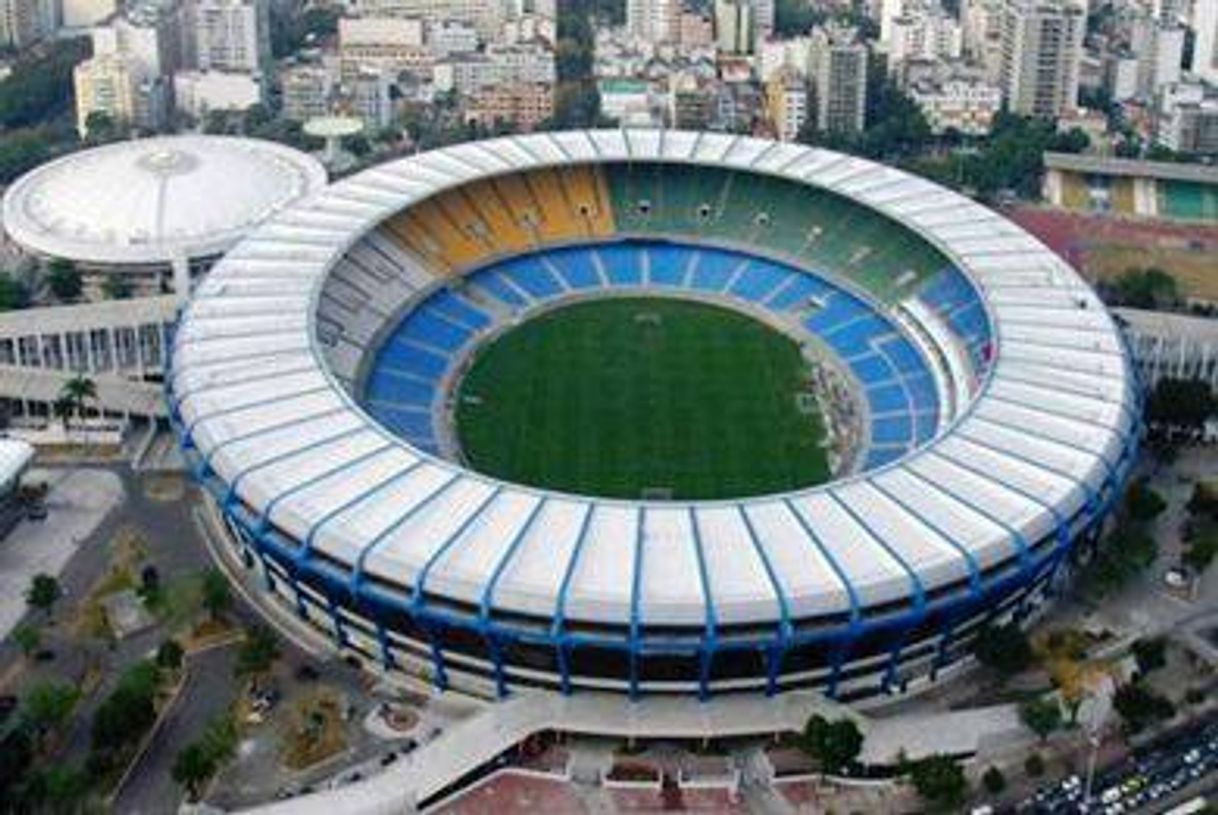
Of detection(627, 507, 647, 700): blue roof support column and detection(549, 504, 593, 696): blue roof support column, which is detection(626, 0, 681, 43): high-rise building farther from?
detection(549, 504, 593, 696): blue roof support column

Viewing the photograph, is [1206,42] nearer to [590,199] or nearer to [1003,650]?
[590,199]

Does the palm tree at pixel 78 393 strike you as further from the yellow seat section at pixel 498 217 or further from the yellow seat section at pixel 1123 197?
the yellow seat section at pixel 1123 197

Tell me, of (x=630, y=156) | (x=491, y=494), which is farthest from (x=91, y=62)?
(x=491, y=494)

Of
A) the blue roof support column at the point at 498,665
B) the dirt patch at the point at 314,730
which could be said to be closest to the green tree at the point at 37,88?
the dirt patch at the point at 314,730

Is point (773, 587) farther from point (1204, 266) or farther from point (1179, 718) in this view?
point (1204, 266)

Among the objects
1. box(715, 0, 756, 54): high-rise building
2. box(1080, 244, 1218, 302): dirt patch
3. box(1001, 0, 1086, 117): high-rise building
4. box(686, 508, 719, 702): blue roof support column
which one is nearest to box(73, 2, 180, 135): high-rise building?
box(715, 0, 756, 54): high-rise building

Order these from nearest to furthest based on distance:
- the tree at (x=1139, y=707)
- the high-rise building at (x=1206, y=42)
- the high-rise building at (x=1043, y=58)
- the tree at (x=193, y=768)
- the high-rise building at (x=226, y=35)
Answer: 1. the tree at (x=193, y=768)
2. the tree at (x=1139, y=707)
3. the high-rise building at (x=1043, y=58)
4. the high-rise building at (x=1206, y=42)
5. the high-rise building at (x=226, y=35)

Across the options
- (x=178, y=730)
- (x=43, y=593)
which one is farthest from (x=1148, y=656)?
(x=43, y=593)
